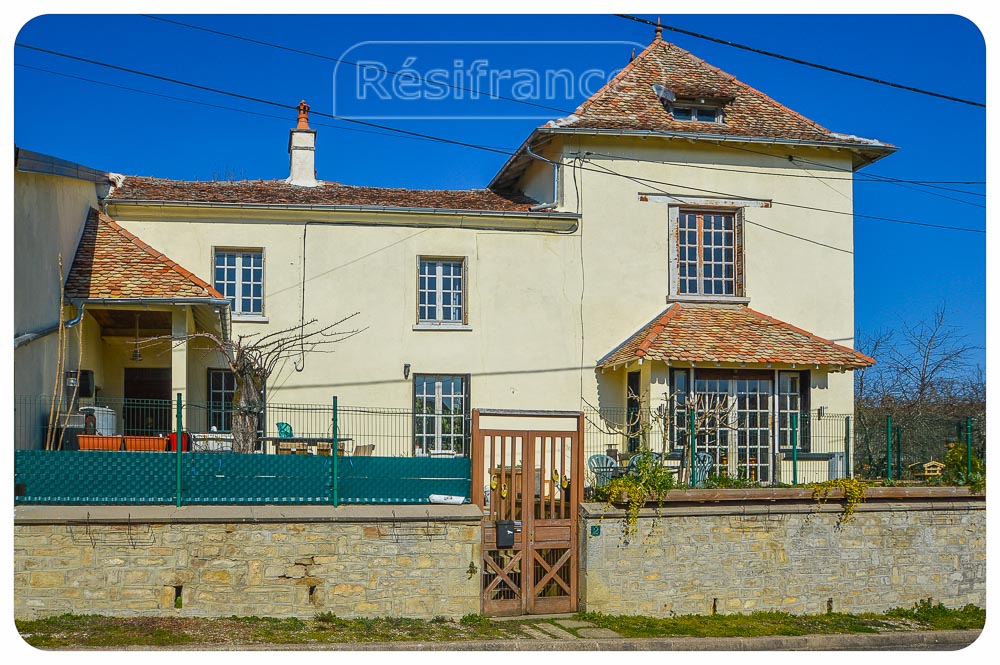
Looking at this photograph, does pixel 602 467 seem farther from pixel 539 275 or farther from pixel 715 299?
pixel 715 299

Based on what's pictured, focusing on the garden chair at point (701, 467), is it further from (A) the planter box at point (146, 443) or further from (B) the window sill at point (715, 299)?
(A) the planter box at point (146, 443)

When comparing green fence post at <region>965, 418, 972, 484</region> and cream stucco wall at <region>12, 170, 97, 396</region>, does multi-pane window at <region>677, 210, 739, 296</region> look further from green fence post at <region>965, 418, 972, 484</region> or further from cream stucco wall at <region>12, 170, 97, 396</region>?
cream stucco wall at <region>12, 170, 97, 396</region>

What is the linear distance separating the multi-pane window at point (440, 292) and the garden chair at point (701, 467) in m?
5.10

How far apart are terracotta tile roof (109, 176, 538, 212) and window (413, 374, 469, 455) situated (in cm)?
317

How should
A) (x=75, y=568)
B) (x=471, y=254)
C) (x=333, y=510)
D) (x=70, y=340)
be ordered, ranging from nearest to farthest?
(x=75, y=568)
(x=333, y=510)
(x=70, y=340)
(x=471, y=254)

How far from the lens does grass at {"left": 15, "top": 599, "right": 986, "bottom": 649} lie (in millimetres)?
11664

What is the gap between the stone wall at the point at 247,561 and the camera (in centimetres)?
1220

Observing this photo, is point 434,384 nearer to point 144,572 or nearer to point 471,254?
point 471,254

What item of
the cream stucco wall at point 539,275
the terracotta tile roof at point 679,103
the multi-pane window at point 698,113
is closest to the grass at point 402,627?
the cream stucco wall at point 539,275

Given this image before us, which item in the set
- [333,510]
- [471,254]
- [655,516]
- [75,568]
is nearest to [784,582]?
[655,516]

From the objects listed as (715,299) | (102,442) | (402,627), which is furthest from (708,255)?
(102,442)

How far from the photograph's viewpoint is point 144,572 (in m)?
12.4

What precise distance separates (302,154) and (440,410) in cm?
611

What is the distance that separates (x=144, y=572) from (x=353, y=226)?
830cm
